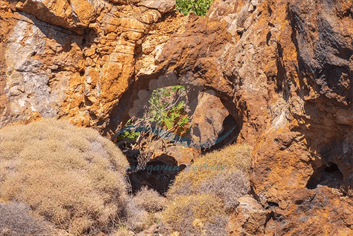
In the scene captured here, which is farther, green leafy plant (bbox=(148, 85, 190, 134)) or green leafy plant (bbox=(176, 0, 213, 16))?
green leafy plant (bbox=(176, 0, 213, 16))

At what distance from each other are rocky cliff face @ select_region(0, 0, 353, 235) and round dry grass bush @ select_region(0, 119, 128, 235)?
2.47 ft

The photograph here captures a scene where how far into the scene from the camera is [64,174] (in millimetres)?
6148

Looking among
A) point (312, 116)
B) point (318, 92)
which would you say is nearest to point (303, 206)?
point (312, 116)

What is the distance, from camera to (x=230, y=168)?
7203 millimetres

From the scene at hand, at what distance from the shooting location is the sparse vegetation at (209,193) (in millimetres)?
6176

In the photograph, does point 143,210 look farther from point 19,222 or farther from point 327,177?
point 327,177

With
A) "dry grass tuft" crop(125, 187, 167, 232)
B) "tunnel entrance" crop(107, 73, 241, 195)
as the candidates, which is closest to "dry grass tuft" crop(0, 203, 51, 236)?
"dry grass tuft" crop(125, 187, 167, 232)

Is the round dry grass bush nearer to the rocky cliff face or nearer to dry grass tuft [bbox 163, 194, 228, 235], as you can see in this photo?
the rocky cliff face

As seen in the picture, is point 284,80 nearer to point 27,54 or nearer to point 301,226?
point 301,226

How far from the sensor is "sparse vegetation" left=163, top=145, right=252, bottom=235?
6176 millimetres

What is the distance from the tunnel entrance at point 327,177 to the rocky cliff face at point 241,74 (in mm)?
15

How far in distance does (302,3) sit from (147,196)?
420 centimetres

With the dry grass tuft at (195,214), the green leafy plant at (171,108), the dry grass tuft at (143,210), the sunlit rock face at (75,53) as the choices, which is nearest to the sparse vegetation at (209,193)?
the dry grass tuft at (195,214)

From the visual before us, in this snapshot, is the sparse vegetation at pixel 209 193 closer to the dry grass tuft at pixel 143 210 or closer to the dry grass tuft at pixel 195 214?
the dry grass tuft at pixel 195 214
